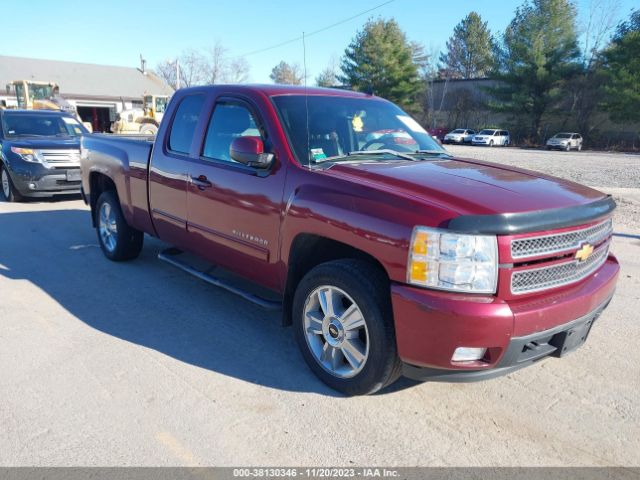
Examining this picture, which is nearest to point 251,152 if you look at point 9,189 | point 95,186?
point 95,186

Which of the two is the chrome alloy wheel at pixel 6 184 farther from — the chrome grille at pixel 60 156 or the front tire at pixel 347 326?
the front tire at pixel 347 326

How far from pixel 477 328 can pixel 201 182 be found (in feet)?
8.54

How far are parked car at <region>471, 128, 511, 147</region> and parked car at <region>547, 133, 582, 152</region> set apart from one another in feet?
12.8

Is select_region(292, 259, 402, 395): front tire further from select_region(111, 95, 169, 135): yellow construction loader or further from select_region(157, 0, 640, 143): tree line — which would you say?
select_region(157, 0, 640, 143): tree line

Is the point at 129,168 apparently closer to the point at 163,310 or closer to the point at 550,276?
the point at 163,310

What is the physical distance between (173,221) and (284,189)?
1.71 meters

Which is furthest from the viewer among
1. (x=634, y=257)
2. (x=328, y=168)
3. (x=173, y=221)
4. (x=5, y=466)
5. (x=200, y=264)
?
(x=634, y=257)

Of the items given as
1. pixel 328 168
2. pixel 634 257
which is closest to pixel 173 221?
pixel 328 168

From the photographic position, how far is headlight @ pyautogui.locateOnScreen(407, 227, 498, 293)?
2.59 meters

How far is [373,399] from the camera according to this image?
3.18m

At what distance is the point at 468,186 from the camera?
120 inches

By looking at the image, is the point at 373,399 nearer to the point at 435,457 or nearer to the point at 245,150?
the point at 435,457

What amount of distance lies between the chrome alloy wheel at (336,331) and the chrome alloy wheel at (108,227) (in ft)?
11.2

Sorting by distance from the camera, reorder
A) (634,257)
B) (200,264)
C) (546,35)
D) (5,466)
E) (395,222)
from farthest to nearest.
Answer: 1. (546,35)
2. (634,257)
3. (200,264)
4. (395,222)
5. (5,466)
